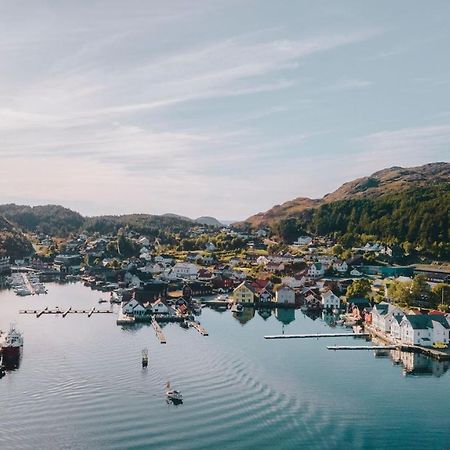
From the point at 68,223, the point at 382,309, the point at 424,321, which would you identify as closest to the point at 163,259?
the point at 382,309

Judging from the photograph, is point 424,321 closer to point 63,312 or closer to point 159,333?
point 159,333

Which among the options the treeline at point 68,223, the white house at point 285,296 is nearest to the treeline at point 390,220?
the white house at point 285,296

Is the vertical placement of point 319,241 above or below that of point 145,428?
above

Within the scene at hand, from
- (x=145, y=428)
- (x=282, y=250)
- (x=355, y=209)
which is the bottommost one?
(x=145, y=428)

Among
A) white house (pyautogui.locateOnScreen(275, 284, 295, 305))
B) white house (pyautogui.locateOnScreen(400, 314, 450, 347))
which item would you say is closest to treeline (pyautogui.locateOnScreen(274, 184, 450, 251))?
white house (pyautogui.locateOnScreen(275, 284, 295, 305))

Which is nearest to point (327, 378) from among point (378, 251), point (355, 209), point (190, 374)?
point (190, 374)

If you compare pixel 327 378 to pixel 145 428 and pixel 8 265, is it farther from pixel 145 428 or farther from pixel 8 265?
pixel 8 265
